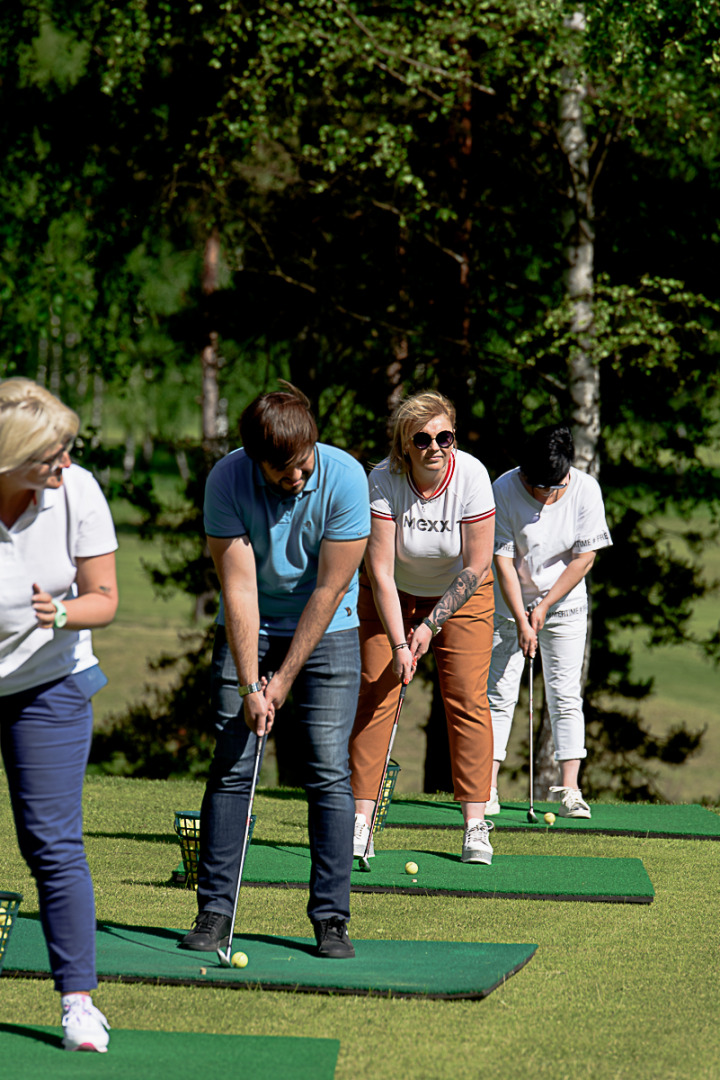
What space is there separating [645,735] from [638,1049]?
30.5 ft

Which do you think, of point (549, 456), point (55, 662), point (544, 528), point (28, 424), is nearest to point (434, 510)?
point (549, 456)

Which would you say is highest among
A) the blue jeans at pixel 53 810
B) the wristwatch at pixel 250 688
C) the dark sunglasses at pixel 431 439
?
the dark sunglasses at pixel 431 439

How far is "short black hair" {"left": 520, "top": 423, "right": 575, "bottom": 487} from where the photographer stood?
5656 mm

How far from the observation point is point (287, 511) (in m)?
3.59

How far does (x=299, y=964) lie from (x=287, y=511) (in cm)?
132

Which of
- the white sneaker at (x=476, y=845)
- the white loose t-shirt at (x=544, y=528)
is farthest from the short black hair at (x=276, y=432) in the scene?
the white loose t-shirt at (x=544, y=528)

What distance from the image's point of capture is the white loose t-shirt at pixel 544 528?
19.4ft

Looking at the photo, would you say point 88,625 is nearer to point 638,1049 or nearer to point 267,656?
point 267,656

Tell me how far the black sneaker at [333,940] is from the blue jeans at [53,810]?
3.02ft

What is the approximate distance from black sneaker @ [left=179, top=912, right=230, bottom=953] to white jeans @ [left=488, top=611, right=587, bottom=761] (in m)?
2.56

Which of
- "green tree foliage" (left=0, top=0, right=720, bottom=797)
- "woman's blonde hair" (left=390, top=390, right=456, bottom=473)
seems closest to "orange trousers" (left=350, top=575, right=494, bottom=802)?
"woman's blonde hair" (left=390, top=390, right=456, bottom=473)

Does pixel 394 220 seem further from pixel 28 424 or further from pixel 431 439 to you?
pixel 28 424

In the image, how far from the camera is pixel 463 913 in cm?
439

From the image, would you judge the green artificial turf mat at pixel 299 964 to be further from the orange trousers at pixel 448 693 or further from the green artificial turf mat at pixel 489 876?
the orange trousers at pixel 448 693
